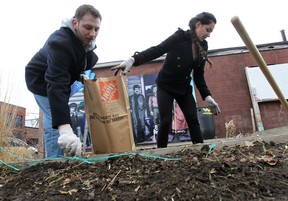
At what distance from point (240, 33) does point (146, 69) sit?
9.64 meters

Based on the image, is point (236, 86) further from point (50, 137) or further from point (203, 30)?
point (50, 137)

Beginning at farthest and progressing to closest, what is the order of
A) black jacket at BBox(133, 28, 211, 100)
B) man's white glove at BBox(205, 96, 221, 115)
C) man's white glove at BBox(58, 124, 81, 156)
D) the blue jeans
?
man's white glove at BBox(205, 96, 221, 115)
black jacket at BBox(133, 28, 211, 100)
the blue jeans
man's white glove at BBox(58, 124, 81, 156)

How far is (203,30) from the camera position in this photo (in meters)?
2.67

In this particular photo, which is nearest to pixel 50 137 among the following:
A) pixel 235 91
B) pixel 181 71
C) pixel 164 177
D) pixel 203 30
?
pixel 164 177

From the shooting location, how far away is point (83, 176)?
57.7 inches

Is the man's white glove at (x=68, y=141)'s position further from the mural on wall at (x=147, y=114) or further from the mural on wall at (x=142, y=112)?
the mural on wall at (x=142, y=112)

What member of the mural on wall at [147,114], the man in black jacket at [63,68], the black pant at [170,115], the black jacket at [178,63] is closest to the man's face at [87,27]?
the man in black jacket at [63,68]

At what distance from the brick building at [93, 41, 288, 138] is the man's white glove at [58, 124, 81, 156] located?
8.89 m

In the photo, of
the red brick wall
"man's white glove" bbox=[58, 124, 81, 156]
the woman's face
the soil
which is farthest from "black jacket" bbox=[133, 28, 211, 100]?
the red brick wall

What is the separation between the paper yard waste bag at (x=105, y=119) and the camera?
2318mm

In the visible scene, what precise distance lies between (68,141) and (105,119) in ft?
2.20

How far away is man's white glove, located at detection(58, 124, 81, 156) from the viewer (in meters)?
1.69

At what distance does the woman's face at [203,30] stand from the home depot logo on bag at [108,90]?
1.00 metres

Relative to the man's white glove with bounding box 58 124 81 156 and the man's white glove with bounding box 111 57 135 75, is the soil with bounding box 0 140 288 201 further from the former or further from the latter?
the man's white glove with bounding box 111 57 135 75
